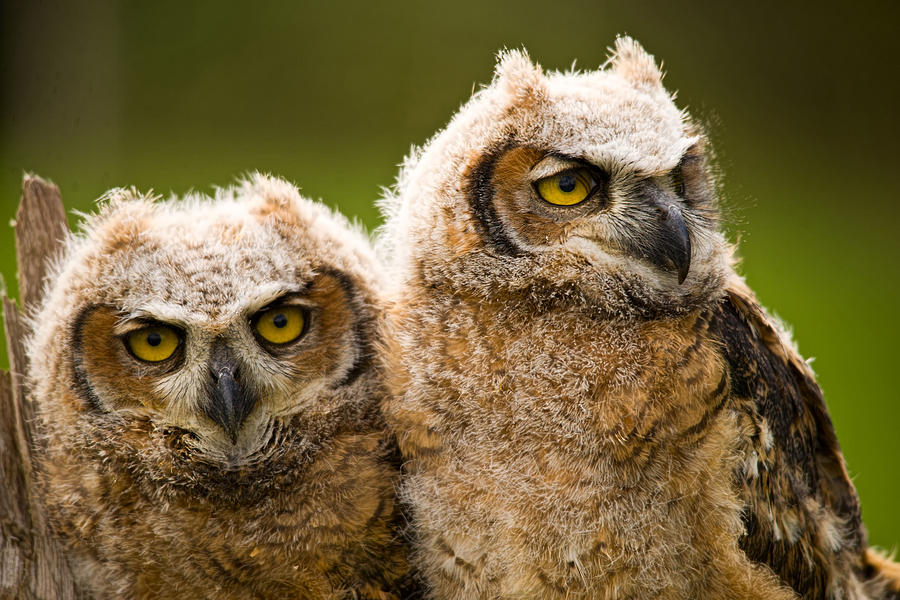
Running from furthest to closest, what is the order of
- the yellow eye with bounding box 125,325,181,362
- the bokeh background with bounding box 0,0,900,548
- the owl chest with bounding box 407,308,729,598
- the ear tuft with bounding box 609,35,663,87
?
1. the bokeh background with bounding box 0,0,900,548
2. the ear tuft with bounding box 609,35,663,87
3. the yellow eye with bounding box 125,325,181,362
4. the owl chest with bounding box 407,308,729,598

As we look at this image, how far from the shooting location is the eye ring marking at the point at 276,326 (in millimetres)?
1879

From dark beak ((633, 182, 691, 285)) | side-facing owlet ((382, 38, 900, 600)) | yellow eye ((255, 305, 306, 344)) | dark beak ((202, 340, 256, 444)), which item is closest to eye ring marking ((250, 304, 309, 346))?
yellow eye ((255, 305, 306, 344))

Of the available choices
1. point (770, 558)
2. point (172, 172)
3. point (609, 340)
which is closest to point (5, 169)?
point (172, 172)

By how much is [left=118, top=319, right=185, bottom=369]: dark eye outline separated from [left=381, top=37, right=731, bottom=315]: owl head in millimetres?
534

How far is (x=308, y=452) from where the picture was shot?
6.18 feet

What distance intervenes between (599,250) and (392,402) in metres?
0.55

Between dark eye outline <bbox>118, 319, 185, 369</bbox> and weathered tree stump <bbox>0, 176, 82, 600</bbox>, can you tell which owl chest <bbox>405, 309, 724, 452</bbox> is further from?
weathered tree stump <bbox>0, 176, 82, 600</bbox>

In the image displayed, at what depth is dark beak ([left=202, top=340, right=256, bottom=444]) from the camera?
178 cm

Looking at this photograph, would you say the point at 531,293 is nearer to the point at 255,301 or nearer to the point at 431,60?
the point at 255,301

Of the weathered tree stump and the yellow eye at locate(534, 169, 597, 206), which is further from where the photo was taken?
the weathered tree stump

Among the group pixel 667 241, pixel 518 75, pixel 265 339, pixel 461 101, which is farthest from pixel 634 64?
pixel 265 339

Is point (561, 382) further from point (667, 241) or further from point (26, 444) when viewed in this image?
point (26, 444)

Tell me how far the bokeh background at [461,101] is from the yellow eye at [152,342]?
1.61ft

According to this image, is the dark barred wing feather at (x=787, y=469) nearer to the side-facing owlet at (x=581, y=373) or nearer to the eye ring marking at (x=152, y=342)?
the side-facing owlet at (x=581, y=373)
